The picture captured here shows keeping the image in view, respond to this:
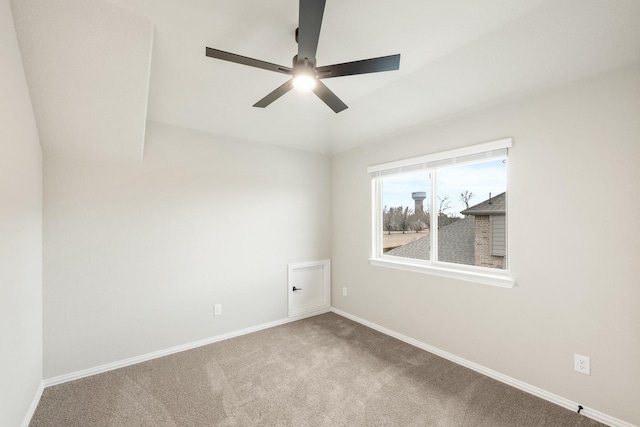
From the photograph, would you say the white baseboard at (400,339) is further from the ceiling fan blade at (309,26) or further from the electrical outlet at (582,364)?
the ceiling fan blade at (309,26)

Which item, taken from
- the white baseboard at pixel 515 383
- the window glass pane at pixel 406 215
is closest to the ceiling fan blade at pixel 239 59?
the window glass pane at pixel 406 215

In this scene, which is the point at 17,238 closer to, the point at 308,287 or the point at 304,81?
the point at 304,81

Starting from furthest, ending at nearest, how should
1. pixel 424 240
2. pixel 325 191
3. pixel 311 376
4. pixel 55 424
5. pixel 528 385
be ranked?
pixel 325 191, pixel 424 240, pixel 311 376, pixel 528 385, pixel 55 424

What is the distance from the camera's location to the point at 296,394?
2.08 metres

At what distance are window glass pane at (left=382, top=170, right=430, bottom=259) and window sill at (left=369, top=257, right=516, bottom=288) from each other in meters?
0.16

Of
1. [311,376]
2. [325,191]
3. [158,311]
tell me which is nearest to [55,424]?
[158,311]

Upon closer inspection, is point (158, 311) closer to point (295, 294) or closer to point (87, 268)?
point (87, 268)

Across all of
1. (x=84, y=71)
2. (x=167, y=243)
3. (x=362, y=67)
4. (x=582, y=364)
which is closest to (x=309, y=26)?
(x=362, y=67)

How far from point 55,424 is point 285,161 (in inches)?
117

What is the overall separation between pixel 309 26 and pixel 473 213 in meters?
2.18

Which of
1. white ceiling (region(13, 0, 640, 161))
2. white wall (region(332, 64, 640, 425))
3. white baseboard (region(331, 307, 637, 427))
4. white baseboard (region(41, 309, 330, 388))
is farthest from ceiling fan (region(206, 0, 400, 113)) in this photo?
white baseboard (region(41, 309, 330, 388))

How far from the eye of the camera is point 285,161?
3.54 metres

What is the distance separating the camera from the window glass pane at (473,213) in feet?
7.93

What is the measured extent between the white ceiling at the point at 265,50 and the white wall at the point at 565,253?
0.70ft
